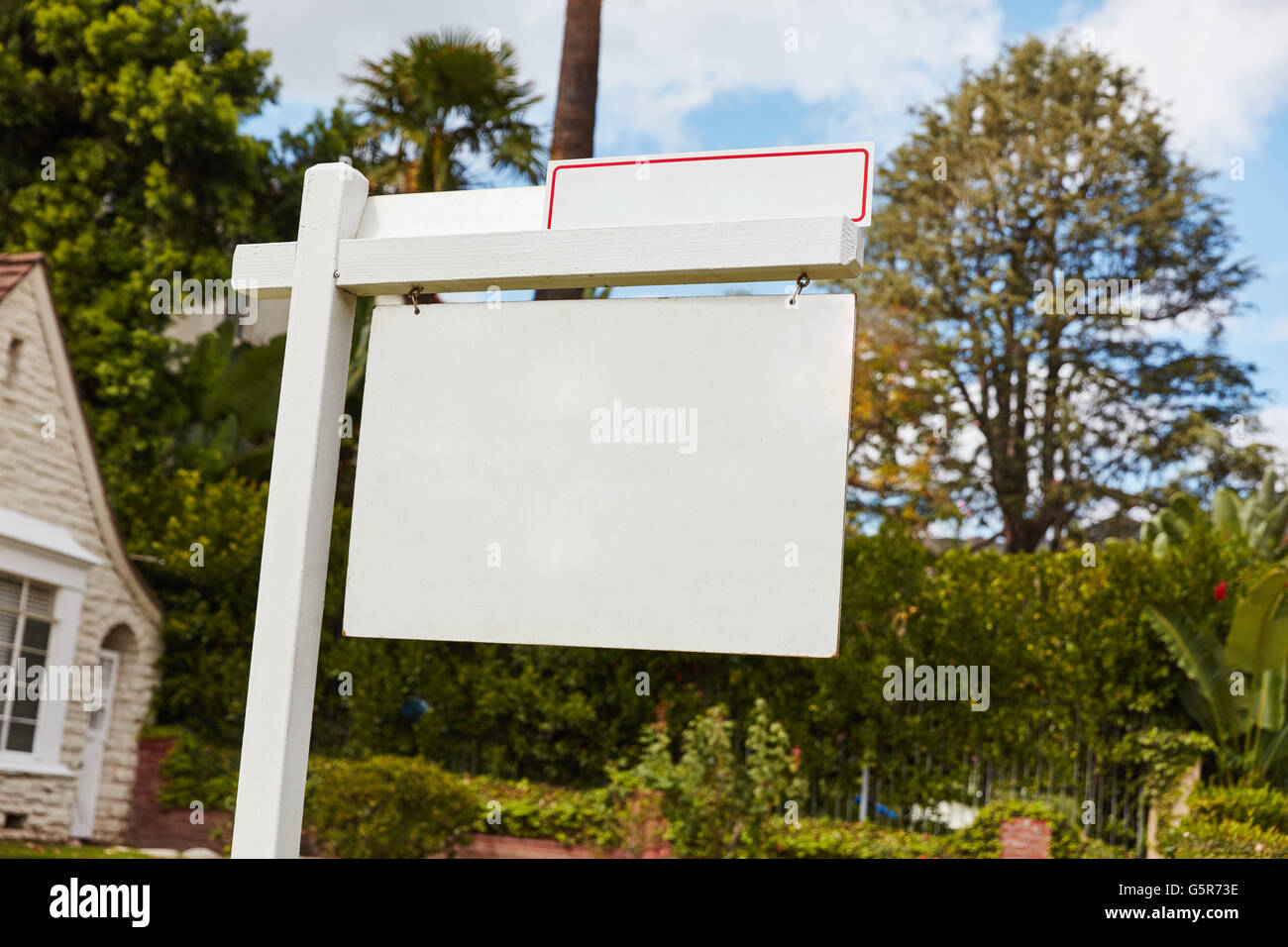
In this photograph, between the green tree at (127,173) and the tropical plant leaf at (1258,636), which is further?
the green tree at (127,173)

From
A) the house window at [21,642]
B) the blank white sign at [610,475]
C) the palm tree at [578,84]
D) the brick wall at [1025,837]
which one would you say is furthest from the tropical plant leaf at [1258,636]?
the house window at [21,642]

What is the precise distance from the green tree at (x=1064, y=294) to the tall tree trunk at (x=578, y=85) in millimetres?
13437

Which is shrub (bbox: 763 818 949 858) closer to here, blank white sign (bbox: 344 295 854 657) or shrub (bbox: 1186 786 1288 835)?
shrub (bbox: 1186 786 1288 835)

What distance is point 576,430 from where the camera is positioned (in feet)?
11.0

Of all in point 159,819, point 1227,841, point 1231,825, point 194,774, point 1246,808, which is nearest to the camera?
point 1227,841

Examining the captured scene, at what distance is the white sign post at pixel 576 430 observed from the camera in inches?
126

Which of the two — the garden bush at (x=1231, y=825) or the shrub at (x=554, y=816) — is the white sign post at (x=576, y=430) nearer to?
the shrub at (x=554, y=816)

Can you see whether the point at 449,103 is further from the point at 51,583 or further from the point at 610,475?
the point at 610,475

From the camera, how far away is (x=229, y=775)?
13.9m

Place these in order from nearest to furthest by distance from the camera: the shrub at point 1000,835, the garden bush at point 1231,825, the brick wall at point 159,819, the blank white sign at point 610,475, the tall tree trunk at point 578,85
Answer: the blank white sign at point 610,475
the garden bush at point 1231,825
the shrub at point 1000,835
the tall tree trunk at point 578,85
the brick wall at point 159,819

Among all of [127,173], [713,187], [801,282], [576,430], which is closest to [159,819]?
[127,173]

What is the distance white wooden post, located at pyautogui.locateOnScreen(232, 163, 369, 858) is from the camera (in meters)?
3.38

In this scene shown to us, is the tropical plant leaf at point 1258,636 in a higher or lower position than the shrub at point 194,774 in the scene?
higher

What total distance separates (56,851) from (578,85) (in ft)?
31.2
